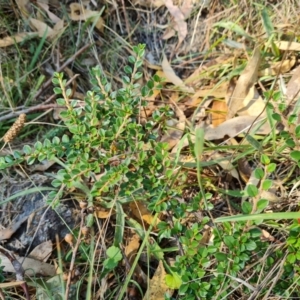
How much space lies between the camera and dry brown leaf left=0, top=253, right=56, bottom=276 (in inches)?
63.9

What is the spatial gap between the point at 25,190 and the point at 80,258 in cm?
29

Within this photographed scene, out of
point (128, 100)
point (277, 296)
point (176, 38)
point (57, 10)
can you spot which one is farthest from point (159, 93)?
point (277, 296)

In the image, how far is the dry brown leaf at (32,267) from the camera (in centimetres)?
162

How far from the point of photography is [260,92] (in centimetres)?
191

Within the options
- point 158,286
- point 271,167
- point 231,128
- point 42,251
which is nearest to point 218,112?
point 231,128

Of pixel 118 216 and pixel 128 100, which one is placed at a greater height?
pixel 128 100

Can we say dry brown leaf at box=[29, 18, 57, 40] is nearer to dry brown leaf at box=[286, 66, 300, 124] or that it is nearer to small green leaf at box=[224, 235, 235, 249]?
dry brown leaf at box=[286, 66, 300, 124]

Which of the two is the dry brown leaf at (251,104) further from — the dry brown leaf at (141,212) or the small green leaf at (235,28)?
the dry brown leaf at (141,212)

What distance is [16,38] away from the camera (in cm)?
215

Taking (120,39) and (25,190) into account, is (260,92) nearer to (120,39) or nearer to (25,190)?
(120,39)

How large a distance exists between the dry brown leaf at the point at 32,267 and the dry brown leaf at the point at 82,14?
1.03 m

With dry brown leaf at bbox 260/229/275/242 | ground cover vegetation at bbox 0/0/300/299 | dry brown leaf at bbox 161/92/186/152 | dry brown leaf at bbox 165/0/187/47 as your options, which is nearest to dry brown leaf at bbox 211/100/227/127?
ground cover vegetation at bbox 0/0/300/299

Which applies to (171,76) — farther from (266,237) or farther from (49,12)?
(266,237)

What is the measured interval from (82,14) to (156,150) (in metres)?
0.96
